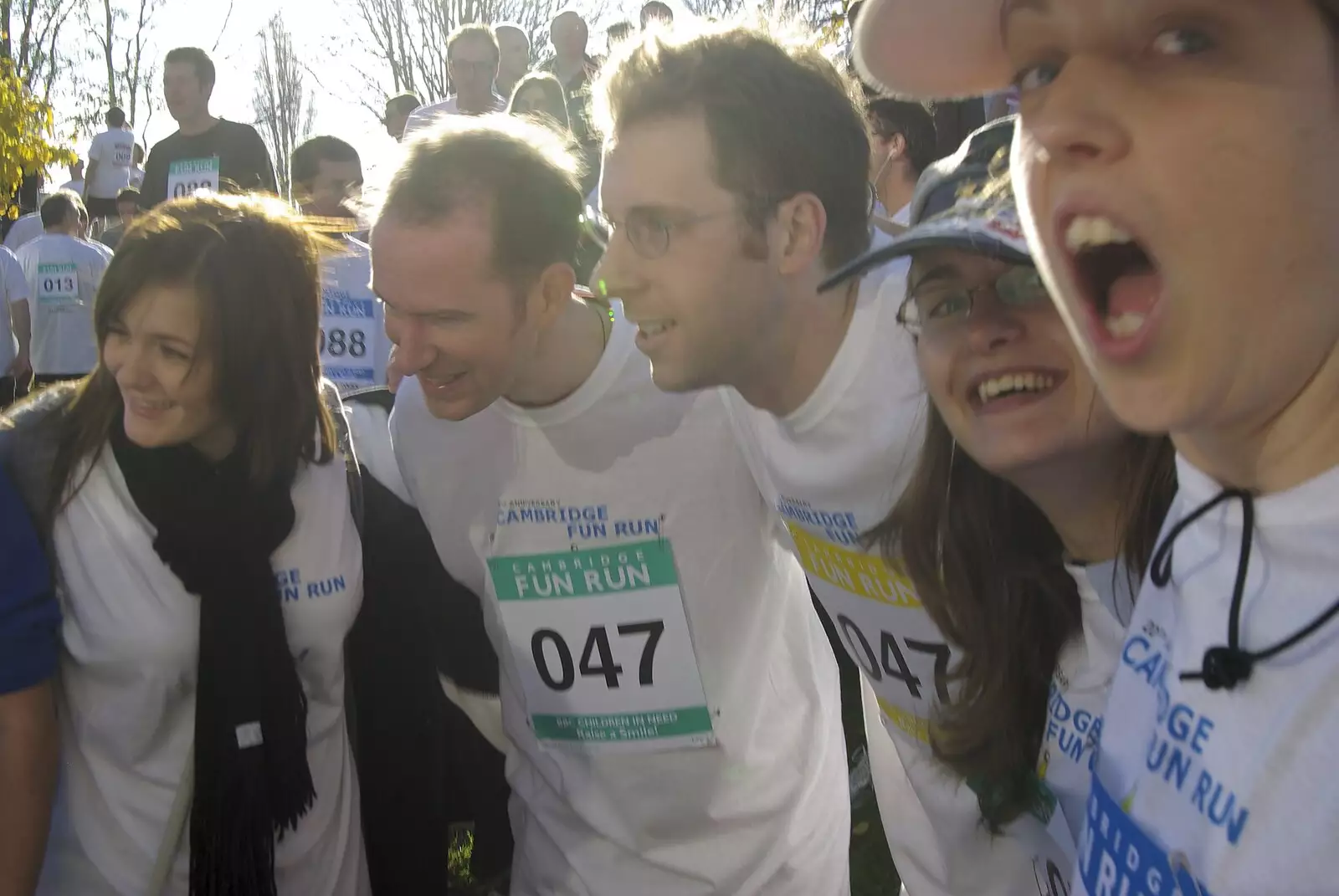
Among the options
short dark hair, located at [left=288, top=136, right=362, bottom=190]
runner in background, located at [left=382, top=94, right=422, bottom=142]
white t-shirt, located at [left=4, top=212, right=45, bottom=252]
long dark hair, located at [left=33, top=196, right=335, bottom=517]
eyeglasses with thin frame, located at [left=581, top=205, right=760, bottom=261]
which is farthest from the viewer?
white t-shirt, located at [left=4, top=212, right=45, bottom=252]

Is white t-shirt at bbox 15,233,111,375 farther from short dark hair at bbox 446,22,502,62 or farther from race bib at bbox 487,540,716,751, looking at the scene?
race bib at bbox 487,540,716,751

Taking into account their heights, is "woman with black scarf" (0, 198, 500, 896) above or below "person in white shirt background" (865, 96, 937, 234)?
below

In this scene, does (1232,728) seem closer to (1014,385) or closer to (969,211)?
(1014,385)

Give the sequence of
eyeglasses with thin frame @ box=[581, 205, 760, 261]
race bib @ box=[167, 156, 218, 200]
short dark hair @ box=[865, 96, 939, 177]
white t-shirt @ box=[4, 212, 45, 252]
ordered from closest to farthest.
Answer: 1. eyeglasses with thin frame @ box=[581, 205, 760, 261]
2. short dark hair @ box=[865, 96, 939, 177]
3. race bib @ box=[167, 156, 218, 200]
4. white t-shirt @ box=[4, 212, 45, 252]

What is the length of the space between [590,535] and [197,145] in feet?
17.2

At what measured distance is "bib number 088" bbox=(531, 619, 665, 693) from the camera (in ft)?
7.66

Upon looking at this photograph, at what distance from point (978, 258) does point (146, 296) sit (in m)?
1.66

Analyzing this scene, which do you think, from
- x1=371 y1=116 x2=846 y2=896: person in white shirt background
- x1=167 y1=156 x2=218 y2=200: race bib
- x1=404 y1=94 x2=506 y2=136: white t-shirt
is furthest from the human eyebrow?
x1=167 y1=156 x2=218 y2=200: race bib

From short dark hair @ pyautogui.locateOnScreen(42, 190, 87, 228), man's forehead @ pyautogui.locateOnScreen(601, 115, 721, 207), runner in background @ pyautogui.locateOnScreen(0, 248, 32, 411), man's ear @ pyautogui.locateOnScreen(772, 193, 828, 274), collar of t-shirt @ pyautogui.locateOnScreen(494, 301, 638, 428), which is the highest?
short dark hair @ pyautogui.locateOnScreen(42, 190, 87, 228)

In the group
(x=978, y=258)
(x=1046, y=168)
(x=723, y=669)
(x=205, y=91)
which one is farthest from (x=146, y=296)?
(x=205, y=91)

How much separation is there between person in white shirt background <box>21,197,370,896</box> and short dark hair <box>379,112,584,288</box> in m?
0.37

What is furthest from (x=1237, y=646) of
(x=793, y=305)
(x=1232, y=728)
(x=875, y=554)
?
(x=793, y=305)

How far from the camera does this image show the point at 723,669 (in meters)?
2.38

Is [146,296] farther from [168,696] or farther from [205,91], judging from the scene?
[205,91]
